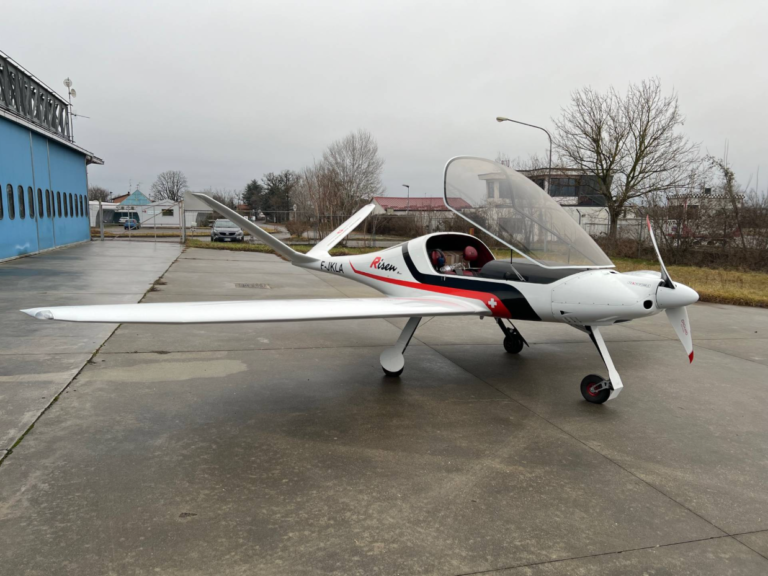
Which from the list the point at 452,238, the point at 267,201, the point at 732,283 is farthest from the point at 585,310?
the point at 267,201

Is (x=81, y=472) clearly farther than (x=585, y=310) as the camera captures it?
No

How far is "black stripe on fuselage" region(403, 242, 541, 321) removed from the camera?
5.21 meters

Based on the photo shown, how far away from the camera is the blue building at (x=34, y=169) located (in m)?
16.5

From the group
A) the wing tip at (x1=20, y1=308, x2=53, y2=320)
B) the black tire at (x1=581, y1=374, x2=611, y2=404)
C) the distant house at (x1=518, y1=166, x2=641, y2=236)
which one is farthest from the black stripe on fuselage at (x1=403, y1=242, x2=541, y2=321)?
the distant house at (x1=518, y1=166, x2=641, y2=236)

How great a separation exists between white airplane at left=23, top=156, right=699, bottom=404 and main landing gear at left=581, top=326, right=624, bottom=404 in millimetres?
10

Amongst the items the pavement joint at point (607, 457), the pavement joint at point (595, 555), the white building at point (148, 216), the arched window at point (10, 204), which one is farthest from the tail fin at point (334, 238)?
the white building at point (148, 216)

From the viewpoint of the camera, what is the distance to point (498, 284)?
17.6 ft

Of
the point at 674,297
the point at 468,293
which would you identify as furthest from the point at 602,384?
the point at 468,293

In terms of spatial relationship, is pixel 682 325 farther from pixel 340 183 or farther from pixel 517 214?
pixel 340 183

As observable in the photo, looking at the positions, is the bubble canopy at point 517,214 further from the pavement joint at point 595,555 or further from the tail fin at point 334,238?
the tail fin at point 334,238

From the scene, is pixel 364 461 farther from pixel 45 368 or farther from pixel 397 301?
pixel 45 368

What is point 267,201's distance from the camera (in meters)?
86.5

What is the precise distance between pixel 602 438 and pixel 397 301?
8.18ft

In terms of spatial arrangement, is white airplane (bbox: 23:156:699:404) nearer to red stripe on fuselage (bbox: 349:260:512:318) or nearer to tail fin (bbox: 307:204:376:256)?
red stripe on fuselage (bbox: 349:260:512:318)
